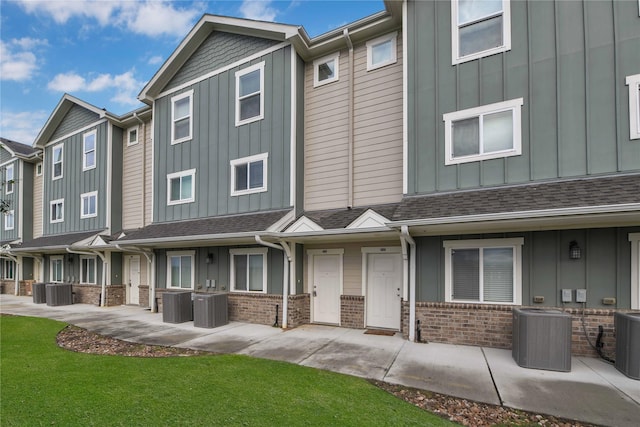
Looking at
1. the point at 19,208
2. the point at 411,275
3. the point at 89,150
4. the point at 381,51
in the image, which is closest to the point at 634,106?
the point at 411,275

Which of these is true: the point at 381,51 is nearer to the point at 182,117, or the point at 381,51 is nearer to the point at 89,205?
the point at 182,117

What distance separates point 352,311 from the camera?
29.0 ft

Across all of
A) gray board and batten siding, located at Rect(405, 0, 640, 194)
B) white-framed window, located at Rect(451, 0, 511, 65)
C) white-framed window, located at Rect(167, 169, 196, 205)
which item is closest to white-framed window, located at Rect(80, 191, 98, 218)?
white-framed window, located at Rect(167, 169, 196, 205)

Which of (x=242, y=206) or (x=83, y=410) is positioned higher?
(x=242, y=206)

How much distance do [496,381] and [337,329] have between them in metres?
4.34

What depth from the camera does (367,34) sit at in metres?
8.95

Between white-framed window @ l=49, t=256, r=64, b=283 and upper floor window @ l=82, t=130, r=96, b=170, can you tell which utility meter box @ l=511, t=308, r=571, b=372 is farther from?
white-framed window @ l=49, t=256, r=64, b=283

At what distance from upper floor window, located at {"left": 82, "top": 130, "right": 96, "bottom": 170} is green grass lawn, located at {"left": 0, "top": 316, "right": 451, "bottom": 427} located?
11198 millimetres

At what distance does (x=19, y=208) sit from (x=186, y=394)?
21635mm

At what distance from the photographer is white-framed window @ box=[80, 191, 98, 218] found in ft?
48.8

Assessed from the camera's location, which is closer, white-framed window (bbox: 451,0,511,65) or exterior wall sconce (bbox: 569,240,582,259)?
exterior wall sconce (bbox: 569,240,582,259)

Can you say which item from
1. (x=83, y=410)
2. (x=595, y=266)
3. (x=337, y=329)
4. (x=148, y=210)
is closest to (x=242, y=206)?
(x=337, y=329)

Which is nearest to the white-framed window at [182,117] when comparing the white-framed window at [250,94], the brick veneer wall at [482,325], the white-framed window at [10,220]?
the white-framed window at [250,94]

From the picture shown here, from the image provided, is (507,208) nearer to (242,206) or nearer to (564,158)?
(564,158)
